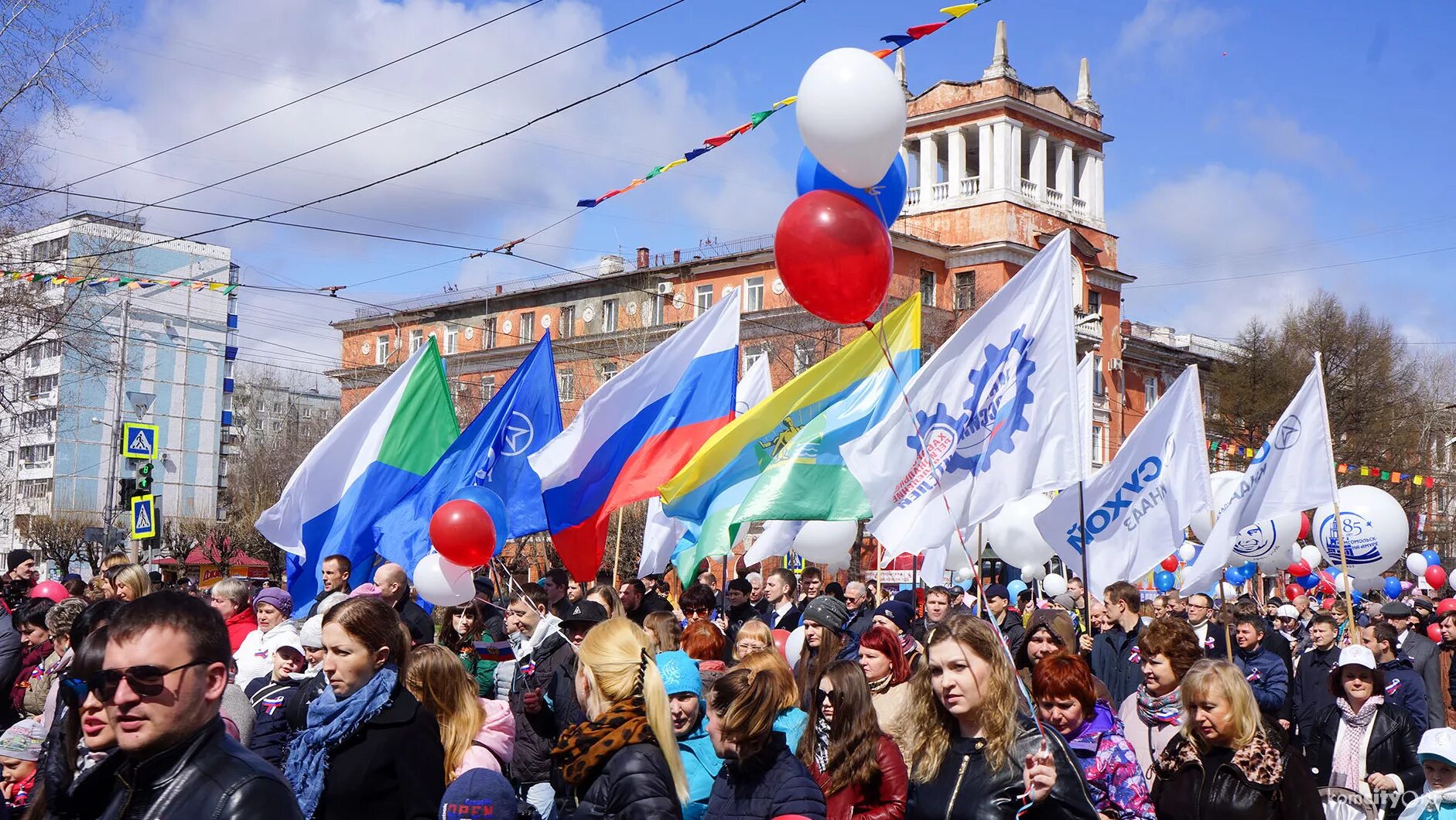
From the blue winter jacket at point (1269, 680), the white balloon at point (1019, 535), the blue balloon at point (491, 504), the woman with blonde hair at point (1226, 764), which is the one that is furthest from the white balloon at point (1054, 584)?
the woman with blonde hair at point (1226, 764)

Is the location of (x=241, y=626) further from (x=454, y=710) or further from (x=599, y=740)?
(x=599, y=740)

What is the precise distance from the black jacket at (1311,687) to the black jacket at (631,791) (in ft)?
22.8

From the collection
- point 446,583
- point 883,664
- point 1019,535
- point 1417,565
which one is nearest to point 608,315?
point 1417,565

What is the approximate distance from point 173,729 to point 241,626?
6.24 m

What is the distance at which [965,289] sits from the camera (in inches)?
2088

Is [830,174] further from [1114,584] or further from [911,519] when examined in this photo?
[1114,584]

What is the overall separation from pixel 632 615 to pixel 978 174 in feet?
149

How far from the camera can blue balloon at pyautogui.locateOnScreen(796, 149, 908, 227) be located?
24.5ft

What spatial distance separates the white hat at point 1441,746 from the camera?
5.75 metres

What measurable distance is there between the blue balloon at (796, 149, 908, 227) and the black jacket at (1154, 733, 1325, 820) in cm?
338

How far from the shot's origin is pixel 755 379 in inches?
626

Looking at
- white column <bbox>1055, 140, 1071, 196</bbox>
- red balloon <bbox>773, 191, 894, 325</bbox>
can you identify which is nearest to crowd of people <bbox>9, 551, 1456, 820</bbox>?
red balloon <bbox>773, 191, 894, 325</bbox>

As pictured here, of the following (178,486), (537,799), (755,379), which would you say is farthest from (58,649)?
(178,486)

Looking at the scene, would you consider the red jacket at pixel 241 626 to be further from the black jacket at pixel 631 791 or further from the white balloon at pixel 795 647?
the black jacket at pixel 631 791
